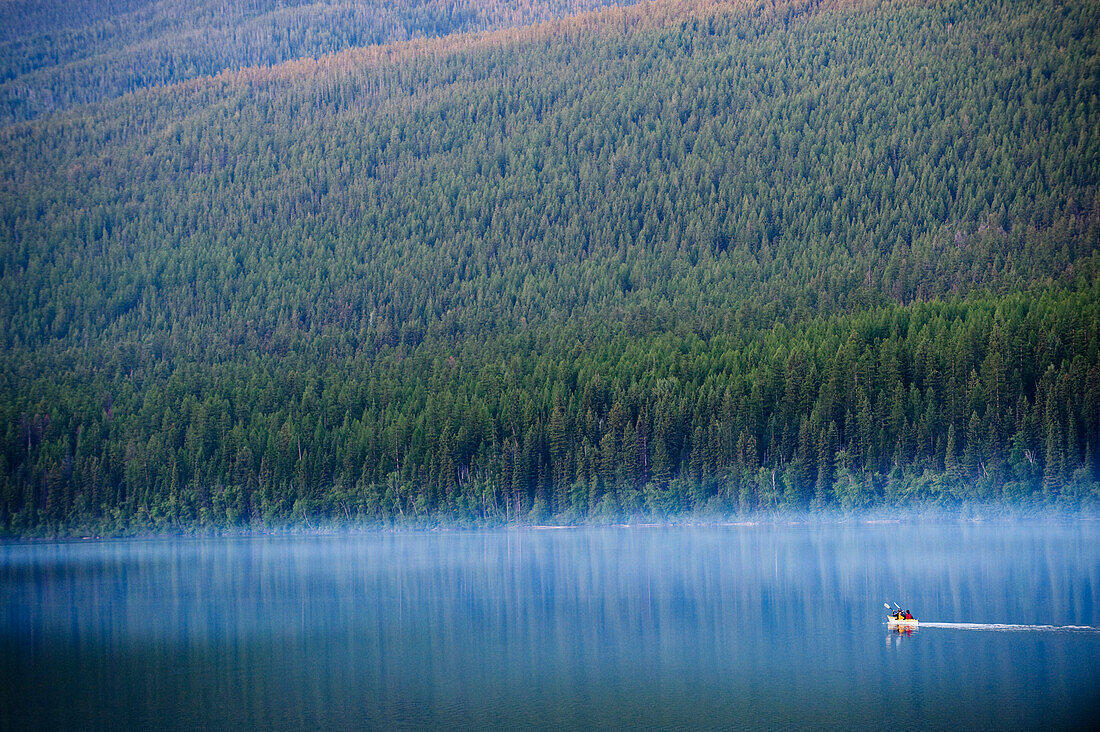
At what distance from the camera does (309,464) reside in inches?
6033

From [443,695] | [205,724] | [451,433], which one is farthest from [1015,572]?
[451,433]

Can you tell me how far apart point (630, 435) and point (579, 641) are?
7931 centimetres

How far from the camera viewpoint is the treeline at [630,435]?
125 metres

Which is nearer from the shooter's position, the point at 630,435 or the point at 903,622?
the point at 903,622

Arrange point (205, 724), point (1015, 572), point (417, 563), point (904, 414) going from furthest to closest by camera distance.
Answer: point (904, 414)
point (417, 563)
point (1015, 572)
point (205, 724)

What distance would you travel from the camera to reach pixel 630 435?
138m

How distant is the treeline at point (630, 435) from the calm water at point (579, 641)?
77.4 feet

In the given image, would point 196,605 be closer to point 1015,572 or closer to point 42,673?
point 42,673

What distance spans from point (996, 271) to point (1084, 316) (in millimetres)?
51796

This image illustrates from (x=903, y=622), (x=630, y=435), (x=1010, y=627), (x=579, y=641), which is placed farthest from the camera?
(x=630, y=435)

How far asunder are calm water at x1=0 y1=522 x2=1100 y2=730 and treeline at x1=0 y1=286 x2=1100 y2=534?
23.6 m

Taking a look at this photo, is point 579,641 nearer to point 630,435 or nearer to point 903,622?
point 903,622

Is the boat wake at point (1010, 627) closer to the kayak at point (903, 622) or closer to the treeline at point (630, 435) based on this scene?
the kayak at point (903, 622)

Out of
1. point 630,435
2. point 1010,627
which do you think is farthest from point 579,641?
A: point 630,435
